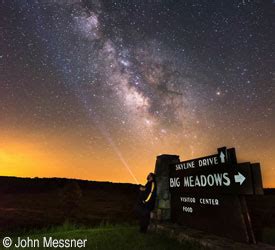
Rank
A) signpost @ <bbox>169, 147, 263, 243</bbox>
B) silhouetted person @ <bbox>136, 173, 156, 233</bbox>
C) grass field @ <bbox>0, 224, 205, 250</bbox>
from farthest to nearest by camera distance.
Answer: silhouetted person @ <bbox>136, 173, 156, 233</bbox> → grass field @ <bbox>0, 224, 205, 250</bbox> → signpost @ <bbox>169, 147, 263, 243</bbox>

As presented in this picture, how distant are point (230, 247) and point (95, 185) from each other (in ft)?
357

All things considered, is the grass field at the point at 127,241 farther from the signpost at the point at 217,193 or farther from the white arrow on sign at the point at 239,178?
the white arrow on sign at the point at 239,178

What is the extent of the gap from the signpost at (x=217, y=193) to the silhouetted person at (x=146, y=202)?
2.58 feet

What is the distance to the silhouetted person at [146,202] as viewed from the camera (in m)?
9.23

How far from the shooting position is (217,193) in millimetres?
7316

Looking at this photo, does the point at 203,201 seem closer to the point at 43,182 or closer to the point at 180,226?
the point at 180,226

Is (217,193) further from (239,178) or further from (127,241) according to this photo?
(127,241)

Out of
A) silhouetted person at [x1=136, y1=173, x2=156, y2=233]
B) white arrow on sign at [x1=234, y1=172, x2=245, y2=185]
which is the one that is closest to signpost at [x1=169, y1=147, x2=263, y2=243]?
white arrow on sign at [x1=234, y1=172, x2=245, y2=185]

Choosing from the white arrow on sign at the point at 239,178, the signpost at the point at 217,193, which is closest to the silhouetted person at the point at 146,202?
the signpost at the point at 217,193

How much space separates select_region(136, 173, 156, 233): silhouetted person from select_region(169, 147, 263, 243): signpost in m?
0.79

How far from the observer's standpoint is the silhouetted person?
9.23 metres

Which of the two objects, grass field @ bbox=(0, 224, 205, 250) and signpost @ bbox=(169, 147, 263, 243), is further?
grass field @ bbox=(0, 224, 205, 250)

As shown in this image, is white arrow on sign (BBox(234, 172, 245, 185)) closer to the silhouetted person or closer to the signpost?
the signpost

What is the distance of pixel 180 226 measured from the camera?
876cm
